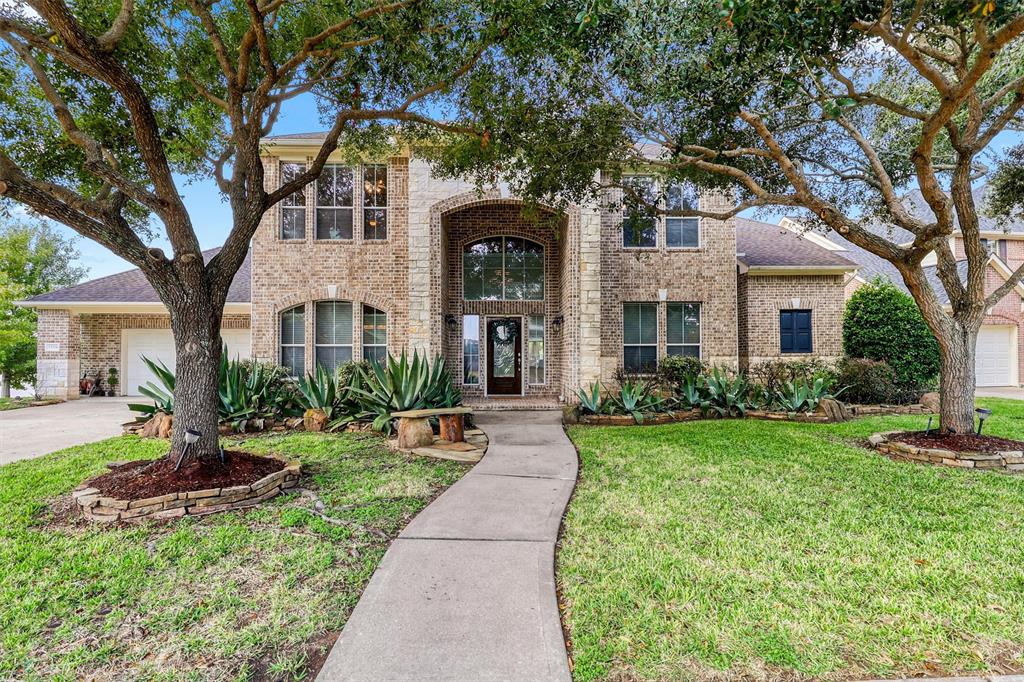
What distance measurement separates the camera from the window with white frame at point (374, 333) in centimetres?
1143

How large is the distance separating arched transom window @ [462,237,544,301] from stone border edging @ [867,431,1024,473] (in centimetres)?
831

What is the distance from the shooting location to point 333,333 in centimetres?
1141

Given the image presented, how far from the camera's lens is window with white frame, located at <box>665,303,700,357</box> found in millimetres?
11930

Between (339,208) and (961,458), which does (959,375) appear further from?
(339,208)

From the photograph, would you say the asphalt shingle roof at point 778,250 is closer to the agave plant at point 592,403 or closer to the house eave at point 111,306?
the agave plant at point 592,403

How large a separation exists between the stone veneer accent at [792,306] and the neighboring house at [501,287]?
0.12 feet

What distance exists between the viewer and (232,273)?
4984 mm

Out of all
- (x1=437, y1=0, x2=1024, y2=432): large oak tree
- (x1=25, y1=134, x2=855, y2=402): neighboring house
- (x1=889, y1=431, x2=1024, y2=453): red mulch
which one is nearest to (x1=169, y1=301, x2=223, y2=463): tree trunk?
(x1=437, y1=0, x2=1024, y2=432): large oak tree

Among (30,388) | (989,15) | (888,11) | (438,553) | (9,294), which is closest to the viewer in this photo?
(438,553)

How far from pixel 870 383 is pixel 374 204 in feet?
41.3

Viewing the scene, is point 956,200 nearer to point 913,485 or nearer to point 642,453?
point 913,485

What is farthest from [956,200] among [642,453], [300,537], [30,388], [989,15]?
[30,388]

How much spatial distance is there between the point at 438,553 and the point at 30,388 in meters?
25.1

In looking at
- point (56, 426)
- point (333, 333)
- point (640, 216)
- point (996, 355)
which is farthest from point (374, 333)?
point (996, 355)
